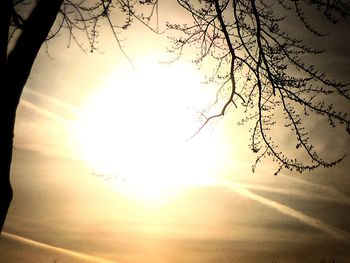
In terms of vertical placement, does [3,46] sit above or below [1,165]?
above

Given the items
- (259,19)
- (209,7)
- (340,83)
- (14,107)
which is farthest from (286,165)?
(14,107)

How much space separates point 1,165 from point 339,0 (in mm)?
4105

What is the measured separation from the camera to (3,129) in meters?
3.15

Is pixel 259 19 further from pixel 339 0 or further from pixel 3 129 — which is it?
pixel 3 129

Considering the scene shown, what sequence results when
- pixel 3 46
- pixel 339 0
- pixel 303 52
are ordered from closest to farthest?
pixel 3 46, pixel 339 0, pixel 303 52

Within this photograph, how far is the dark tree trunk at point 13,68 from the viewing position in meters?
3.15

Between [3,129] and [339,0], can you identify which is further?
[339,0]

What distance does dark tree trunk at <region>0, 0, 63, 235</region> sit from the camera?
3.15 m

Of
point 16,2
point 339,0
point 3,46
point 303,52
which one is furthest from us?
point 303,52

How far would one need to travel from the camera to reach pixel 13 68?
127 inches

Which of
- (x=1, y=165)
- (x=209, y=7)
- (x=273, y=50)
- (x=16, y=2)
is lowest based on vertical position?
(x=1, y=165)

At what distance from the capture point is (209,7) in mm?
5215

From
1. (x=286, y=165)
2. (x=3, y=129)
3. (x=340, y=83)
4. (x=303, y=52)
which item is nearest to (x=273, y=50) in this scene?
(x=303, y=52)

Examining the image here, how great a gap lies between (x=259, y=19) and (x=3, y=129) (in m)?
3.34
